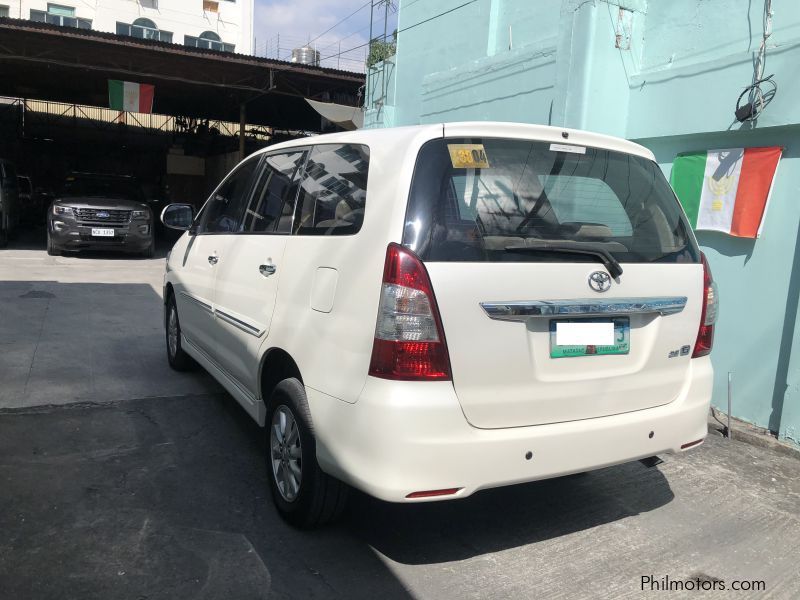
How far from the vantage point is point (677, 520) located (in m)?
3.52

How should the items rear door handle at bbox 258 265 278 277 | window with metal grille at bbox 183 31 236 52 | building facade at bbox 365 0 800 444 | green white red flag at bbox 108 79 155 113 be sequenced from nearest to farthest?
1. rear door handle at bbox 258 265 278 277
2. building facade at bbox 365 0 800 444
3. green white red flag at bbox 108 79 155 113
4. window with metal grille at bbox 183 31 236 52

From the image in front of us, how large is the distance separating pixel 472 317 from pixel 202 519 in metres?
1.71

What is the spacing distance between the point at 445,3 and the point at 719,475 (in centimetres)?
738

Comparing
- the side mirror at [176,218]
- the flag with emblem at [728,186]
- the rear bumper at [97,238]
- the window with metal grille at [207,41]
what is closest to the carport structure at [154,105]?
the rear bumper at [97,238]

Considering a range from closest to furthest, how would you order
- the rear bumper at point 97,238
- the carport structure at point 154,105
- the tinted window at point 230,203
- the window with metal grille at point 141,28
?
the tinted window at point 230,203
the rear bumper at point 97,238
the carport structure at point 154,105
the window with metal grille at point 141,28

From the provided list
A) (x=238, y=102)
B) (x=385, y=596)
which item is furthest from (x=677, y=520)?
(x=238, y=102)

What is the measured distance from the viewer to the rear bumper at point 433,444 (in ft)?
8.08

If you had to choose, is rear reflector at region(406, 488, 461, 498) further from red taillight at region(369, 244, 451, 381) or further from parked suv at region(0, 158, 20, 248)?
parked suv at region(0, 158, 20, 248)

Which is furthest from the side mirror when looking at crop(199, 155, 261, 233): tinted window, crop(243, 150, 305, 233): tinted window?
crop(243, 150, 305, 233): tinted window

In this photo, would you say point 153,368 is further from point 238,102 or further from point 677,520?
point 238,102

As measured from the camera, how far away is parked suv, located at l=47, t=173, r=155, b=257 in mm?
12672

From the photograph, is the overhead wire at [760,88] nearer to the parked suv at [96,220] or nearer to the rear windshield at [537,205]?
the rear windshield at [537,205]

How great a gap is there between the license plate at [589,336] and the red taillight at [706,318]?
50 centimetres

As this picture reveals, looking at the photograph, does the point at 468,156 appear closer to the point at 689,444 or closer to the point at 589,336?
the point at 589,336
